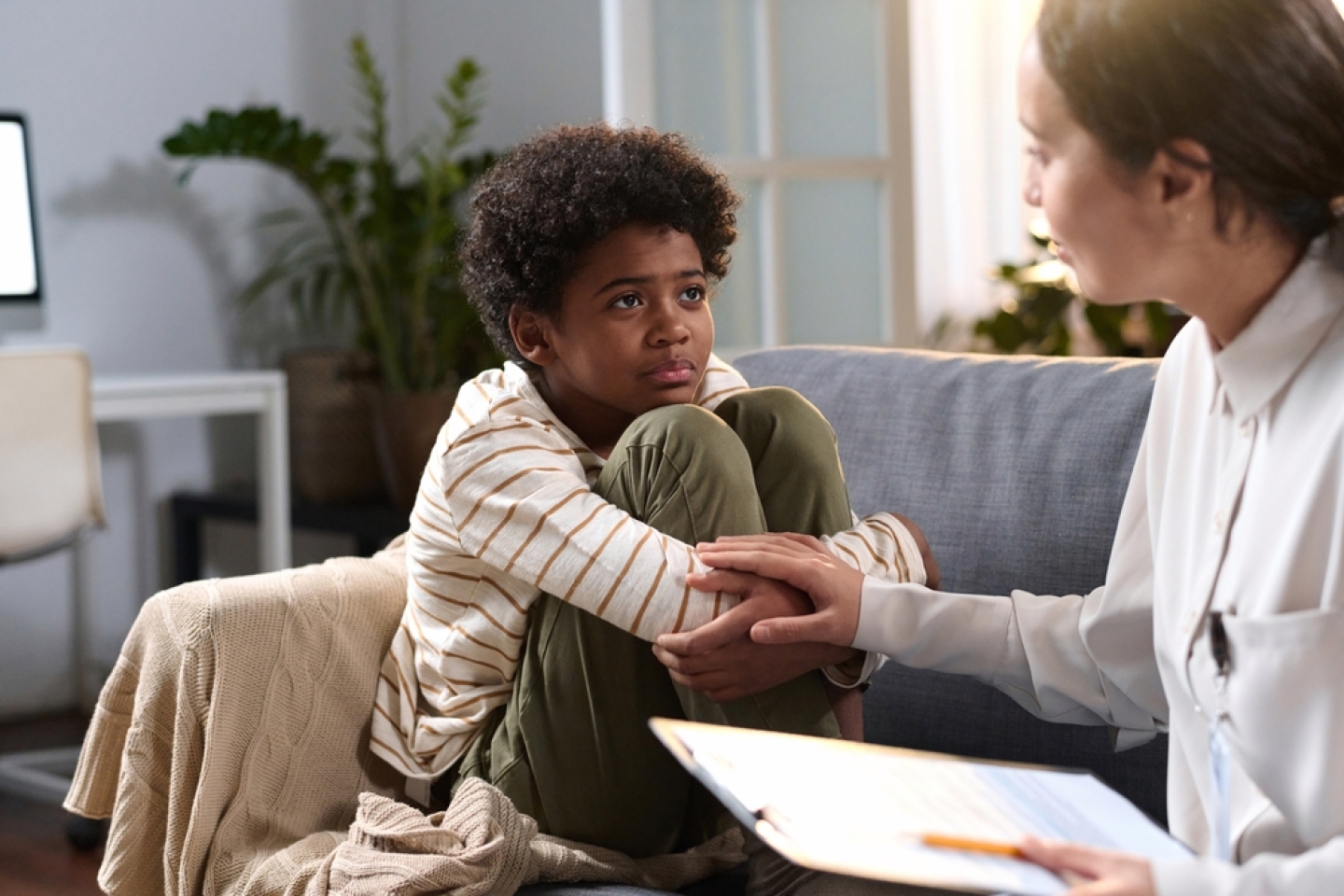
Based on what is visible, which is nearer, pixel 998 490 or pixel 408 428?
pixel 998 490

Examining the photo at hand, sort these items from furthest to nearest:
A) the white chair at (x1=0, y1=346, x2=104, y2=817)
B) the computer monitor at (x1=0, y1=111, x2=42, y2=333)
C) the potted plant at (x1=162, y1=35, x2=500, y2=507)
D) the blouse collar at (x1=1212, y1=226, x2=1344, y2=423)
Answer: the potted plant at (x1=162, y1=35, x2=500, y2=507)
the computer monitor at (x1=0, y1=111, x2=42, y2=333)
the white chair at (x1=0, y1=346, x2=104, y2=817)
the blouse collar at (x1=1212, y1=226, x2=1344, y2=423)

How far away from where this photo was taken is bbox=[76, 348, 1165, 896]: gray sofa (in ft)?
4.04

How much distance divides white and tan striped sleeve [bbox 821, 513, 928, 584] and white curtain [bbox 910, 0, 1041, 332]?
10.1 ft

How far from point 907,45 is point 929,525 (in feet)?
6.04

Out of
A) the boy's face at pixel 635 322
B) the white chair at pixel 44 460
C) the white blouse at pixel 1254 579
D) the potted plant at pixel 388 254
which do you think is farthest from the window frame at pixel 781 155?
the white blouse at pixel 1254 579

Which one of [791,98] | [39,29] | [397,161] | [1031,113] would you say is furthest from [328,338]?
[1031,113]

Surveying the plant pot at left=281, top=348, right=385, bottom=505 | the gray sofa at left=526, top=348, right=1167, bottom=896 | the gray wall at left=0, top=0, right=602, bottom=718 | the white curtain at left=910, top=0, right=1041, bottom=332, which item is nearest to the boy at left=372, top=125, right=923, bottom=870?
the gray sofa at left=526, top=348, right=1167, bottom=896

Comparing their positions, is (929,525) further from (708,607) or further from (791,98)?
(791,98)

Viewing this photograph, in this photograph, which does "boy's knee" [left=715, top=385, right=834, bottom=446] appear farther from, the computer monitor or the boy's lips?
the computer monitor

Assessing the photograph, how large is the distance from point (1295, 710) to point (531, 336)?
756 mm

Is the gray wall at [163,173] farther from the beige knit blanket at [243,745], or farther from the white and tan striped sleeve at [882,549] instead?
the white and tan striped sleeve at [882,549]

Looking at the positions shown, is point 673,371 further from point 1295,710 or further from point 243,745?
point 1295,710

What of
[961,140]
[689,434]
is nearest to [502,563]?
[689,434]

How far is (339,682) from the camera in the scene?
4.25 ft
